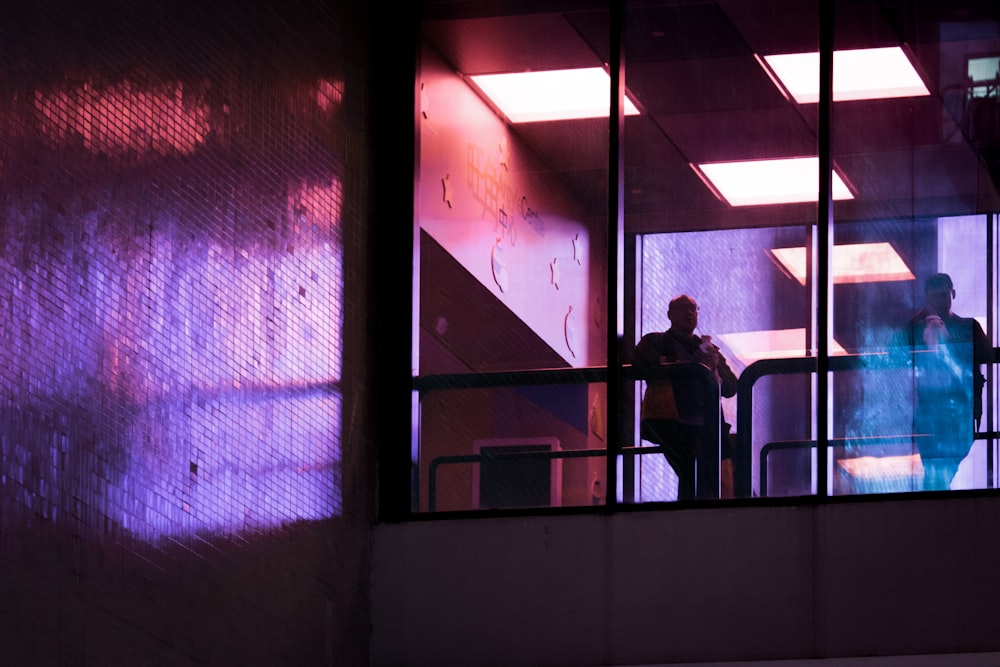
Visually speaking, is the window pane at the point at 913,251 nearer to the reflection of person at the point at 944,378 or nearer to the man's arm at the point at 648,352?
the reflection of person at the point at 944,378

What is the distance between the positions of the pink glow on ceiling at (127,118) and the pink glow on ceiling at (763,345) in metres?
3.02

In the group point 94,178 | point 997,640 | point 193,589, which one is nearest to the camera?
point 94,178

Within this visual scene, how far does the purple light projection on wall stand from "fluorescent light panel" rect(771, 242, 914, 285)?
7.62 ft

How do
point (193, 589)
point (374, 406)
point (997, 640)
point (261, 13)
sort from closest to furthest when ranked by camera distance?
point (193, 589), point (261, 13), point (997, 640), point (374, 406)

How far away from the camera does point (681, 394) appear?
9.06m

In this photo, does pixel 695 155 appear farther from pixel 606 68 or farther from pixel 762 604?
pixel 762 604

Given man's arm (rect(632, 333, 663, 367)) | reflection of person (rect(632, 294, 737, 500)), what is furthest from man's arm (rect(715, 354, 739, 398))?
man's arm (rect(632, 333, 663, 367))

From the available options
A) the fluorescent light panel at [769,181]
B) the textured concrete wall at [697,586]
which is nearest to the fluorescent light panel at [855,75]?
the fluorescent light panel at [769,181]

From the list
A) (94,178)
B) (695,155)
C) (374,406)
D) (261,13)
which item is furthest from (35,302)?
(695,155)

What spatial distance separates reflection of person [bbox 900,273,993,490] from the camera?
8.87 metres

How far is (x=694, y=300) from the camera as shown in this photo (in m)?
8.98

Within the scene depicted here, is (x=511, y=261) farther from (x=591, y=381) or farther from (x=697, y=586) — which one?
(x=697, y=586)

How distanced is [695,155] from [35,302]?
4109 mm

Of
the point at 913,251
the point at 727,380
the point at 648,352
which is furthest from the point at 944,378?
the point at 648,352
